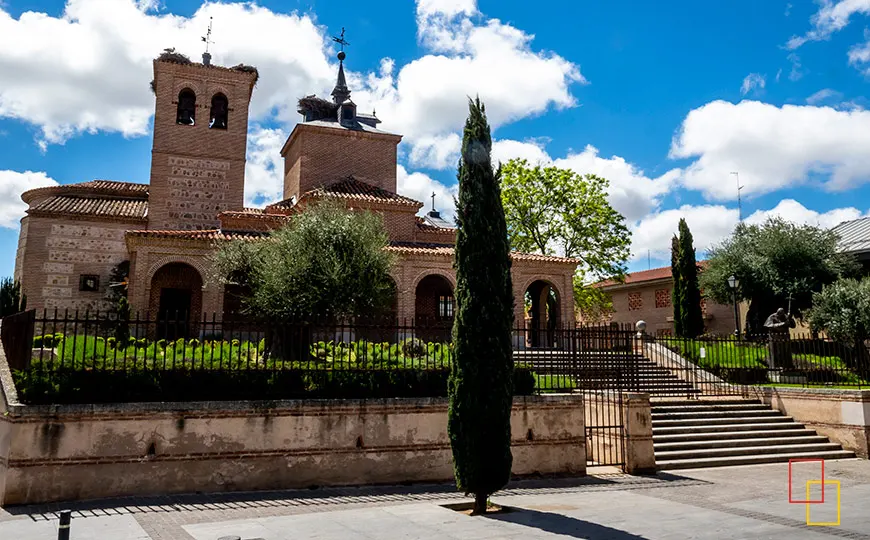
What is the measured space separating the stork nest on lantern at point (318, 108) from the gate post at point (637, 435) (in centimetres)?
2648

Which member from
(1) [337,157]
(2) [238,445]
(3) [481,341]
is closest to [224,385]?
(2) [238,445]

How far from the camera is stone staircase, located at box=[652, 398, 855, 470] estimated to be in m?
12.0

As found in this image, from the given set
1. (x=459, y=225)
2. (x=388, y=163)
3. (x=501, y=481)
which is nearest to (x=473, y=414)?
(x=501, y=481)

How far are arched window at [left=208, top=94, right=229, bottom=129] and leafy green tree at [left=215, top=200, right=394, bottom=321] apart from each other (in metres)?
12.6

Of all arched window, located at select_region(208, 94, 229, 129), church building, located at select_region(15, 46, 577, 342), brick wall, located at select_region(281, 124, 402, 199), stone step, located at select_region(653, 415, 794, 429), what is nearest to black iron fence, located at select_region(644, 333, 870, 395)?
stone step, located at select_region(653, 415, 794, 429)

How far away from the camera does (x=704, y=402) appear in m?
14.5

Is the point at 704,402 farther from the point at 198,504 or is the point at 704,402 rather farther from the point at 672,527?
the point at 198,504

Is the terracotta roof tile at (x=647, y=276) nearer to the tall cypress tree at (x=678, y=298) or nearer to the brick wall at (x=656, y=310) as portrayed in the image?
the brick wall at (x=656, y=310)

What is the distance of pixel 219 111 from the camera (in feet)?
95.9

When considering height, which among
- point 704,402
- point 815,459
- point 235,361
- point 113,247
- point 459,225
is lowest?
point 815,459

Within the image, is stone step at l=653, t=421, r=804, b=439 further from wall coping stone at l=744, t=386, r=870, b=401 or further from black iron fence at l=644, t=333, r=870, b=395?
black iron fence at l=644, t=333, r=870, b=395

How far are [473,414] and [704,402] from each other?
8733 millimetres

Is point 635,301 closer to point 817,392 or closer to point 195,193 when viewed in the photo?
point 195,193

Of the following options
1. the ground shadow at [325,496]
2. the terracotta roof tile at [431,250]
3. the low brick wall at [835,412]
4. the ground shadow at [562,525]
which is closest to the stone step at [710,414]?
the low brick wall at [835,412]
